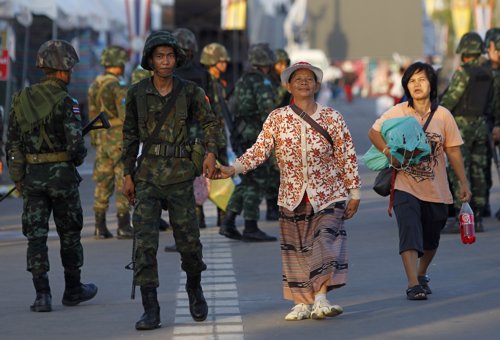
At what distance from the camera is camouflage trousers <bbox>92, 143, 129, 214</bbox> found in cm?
1426

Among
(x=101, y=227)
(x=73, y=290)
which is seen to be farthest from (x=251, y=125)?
(x=73, y=290)

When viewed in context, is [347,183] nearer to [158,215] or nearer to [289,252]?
[289,252]

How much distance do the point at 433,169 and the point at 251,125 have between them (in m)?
4.63

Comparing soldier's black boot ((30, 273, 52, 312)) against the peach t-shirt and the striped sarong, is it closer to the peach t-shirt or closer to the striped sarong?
the striped sarong

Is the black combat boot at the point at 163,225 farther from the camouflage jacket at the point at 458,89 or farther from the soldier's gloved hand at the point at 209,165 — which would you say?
the soldier's gloved hand at the point at 209,165

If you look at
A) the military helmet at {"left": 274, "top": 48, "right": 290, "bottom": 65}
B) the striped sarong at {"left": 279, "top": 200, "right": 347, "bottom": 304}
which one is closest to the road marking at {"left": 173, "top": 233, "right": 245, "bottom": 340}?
the striped sarong at {"left": 279, "top": 200, "right": 347, "bottom": 304}

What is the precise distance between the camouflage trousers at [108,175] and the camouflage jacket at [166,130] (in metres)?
5.12

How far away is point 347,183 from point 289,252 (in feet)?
1.83

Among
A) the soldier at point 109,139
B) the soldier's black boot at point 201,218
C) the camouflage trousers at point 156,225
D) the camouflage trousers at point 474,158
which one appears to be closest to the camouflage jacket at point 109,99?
the soldier at point 109,139

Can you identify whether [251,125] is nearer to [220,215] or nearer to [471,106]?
[220,215]

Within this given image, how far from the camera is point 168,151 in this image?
29.5ft

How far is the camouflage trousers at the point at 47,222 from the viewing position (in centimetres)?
986

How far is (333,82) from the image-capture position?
3826 inches

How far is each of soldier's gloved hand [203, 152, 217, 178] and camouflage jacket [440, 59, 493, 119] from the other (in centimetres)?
569
